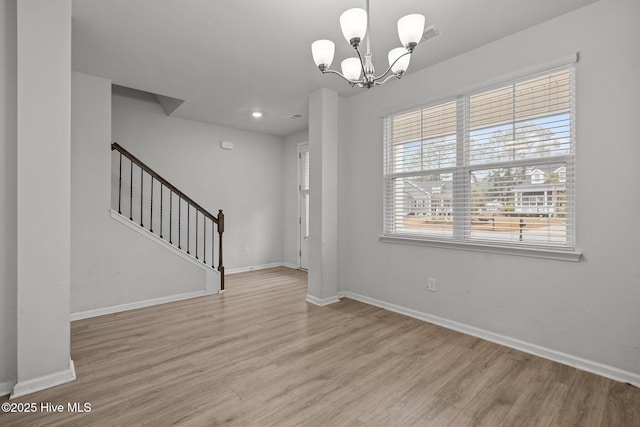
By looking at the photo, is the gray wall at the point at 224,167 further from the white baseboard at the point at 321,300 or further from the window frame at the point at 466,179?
the window frame at the point at 466,179

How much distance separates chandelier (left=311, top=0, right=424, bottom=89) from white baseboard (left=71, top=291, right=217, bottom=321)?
3.43m

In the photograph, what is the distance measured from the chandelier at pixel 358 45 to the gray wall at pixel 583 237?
1.18 metres

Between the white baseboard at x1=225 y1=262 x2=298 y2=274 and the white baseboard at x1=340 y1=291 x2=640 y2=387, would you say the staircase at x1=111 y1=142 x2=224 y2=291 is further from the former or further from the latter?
the white baseboard at x1=340 y1=291 x2=640 y2=387

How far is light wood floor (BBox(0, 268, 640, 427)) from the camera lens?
1789 mm

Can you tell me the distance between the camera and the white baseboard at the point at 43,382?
6.47ft

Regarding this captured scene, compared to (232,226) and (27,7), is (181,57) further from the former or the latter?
(232,226)

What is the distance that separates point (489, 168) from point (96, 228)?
4.11 meters

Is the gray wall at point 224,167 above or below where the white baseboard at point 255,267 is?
above

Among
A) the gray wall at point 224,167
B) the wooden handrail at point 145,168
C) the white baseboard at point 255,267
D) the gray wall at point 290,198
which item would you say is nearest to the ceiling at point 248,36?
the wooden handrail at point 145,168

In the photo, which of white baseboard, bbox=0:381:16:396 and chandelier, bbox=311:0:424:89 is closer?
chandelier, bbox=311:0:424:89

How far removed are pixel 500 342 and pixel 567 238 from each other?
1.05 meters

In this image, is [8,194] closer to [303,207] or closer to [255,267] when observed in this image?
[255,267]

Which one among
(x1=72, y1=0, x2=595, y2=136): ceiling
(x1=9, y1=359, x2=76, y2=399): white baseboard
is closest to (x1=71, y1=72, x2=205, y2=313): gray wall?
(x1=72, y1=0, x2=595, y2=136): ceiling

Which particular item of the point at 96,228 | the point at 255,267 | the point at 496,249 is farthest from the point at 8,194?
the point at 255,267
